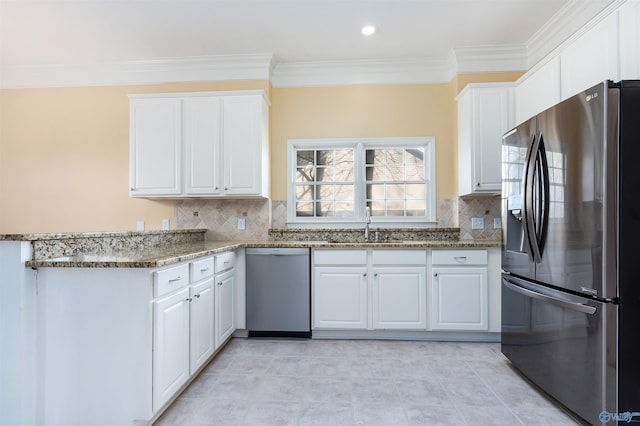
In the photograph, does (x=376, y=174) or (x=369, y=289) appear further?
(x=376, y=174)

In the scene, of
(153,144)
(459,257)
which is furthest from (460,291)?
(153,144)

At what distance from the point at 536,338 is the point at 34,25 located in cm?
473

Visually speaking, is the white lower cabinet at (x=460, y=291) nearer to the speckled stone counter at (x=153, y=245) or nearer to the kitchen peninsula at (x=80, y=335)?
the speckled stone counter at (x=153, y=245)

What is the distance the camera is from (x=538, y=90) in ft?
8.46

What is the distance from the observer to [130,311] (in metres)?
1.62

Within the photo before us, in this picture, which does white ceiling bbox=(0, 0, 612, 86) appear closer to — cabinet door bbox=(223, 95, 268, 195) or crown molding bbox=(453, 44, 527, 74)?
crown molding bbox=(453, 44, 527, 74)

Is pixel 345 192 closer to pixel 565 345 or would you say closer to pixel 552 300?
pixel 552 300

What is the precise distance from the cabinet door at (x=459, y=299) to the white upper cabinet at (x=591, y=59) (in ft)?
5.22

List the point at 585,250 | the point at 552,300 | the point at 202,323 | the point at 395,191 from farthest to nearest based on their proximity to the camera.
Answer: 1. the point at 395,191
2. the point at 202,323
3. the point at 552,300
4. the point at 585,250

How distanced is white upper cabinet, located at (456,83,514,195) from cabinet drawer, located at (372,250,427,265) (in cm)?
86

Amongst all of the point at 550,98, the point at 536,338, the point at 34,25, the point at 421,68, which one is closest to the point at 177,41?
the point at 34,25

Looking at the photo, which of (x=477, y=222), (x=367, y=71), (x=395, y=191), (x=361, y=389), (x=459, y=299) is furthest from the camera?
(x=395, y=191)

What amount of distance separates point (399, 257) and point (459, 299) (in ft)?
2.13

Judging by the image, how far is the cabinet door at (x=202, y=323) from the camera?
2.09 metres
